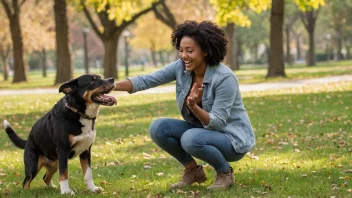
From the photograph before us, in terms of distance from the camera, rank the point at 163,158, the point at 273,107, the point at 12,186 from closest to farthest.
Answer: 1. the point at 12,186
2. the point at 163,158
3. the point at 273,107

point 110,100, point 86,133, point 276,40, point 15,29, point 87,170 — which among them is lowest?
point 87,170

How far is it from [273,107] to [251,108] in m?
0.58

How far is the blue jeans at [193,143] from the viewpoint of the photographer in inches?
249

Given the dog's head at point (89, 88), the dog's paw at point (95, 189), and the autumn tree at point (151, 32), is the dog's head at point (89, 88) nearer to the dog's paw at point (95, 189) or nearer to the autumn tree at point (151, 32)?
the dog's paw at point (95, 189)

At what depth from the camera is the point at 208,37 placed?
6.31 m

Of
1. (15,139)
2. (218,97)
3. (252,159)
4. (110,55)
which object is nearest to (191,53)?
(218,97)

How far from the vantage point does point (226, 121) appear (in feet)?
21.4

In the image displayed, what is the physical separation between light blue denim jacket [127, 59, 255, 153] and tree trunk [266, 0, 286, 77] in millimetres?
22675

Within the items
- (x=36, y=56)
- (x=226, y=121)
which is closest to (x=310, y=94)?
(x=226, y=121)

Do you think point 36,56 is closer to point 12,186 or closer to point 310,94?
point 310,94

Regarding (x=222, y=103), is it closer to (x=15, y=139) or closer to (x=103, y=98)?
(x=103, y=98)

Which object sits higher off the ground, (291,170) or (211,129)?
(211,129)

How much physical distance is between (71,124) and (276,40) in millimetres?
23629

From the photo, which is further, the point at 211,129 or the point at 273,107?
the point at 273,107
